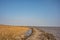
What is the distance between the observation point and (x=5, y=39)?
2.61 m

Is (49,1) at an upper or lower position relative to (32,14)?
upper

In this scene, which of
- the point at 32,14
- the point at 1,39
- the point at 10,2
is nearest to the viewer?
the point at 1,39

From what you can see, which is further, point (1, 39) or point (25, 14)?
point (25, 14)

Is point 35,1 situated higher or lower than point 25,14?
higher

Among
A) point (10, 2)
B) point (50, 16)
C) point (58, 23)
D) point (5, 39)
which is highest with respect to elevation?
point (10, 2)

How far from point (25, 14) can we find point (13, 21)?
0.57m

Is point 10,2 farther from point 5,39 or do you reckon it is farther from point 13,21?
point 5,39

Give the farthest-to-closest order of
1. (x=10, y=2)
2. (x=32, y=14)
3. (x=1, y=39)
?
(x=32, y=14)
(x=10, y=2)
(x=1, y=39)

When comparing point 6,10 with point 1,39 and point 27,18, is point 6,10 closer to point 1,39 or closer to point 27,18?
point 27,18

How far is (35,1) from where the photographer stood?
4609mm

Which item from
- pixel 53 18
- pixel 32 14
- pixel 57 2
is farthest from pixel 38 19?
pixel 57 2

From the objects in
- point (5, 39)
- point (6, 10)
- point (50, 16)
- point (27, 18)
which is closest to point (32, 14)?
point (27, 18)

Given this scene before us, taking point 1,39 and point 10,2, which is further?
point 10,2

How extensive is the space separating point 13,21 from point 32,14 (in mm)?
847
